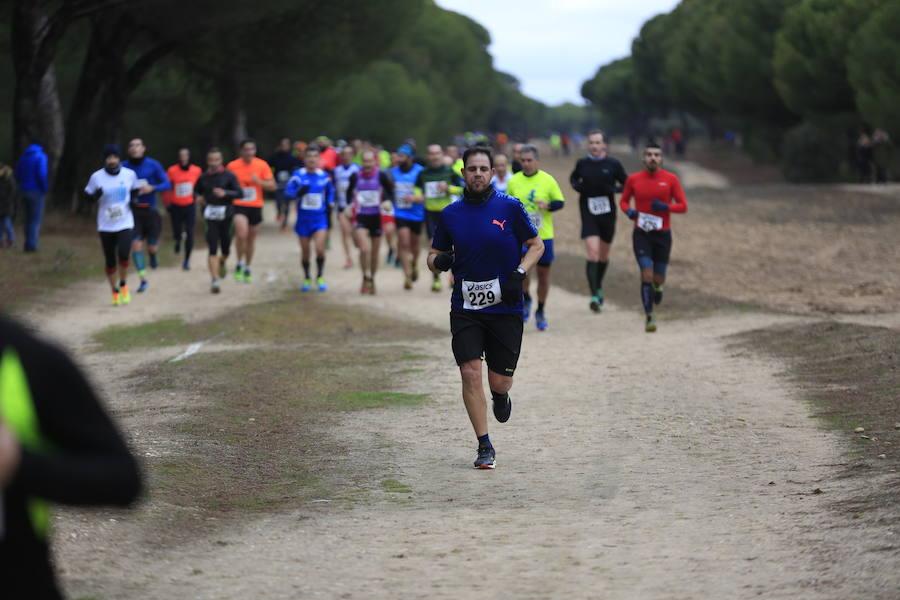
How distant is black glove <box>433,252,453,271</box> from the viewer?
348 inches

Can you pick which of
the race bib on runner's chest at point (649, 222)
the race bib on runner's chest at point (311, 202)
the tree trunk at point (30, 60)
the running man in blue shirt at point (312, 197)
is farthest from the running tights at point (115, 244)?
the tree trunk at point (30, 60)

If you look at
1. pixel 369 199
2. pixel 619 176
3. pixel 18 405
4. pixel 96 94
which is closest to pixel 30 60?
pixel 96 94

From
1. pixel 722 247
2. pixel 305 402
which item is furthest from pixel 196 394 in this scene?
pixel 722 247

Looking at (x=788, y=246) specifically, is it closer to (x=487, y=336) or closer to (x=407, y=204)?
(x=407, y=204)

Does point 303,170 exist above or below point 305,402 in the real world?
above

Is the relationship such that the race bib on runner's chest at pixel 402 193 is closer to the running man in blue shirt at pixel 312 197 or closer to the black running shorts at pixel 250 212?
the running man in blue shirt at pixel 312 197

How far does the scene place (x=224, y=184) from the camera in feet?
65.2

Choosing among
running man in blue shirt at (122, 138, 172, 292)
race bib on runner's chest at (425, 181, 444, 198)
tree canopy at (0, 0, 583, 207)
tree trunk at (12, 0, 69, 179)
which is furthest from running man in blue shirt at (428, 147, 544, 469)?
tree canopy at (0, 0, 583, 207)

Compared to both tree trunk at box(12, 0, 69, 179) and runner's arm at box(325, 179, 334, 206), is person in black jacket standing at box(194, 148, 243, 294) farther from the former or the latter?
tree trunk at box(12, 0, 69, 179)

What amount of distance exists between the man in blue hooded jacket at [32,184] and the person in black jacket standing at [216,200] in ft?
19.8

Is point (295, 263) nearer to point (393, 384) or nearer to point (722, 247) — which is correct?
point (722, 247)

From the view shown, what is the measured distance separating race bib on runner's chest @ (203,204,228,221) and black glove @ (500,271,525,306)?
37.7ft

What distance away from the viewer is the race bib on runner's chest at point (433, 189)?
19812mm

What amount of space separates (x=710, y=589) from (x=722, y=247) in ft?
80.5
